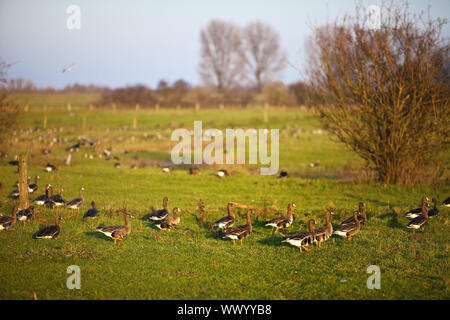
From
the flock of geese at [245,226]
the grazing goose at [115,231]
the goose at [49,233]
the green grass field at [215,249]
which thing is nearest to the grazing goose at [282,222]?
the flock of geese at [245,226]

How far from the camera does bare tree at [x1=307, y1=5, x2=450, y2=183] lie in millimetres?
24578

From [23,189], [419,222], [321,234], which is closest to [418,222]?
[419,222]

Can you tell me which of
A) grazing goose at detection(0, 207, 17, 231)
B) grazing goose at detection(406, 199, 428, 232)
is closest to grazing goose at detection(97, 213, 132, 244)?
grazing goose at detection(0, 207, 17, 231)

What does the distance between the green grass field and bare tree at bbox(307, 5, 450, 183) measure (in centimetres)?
253

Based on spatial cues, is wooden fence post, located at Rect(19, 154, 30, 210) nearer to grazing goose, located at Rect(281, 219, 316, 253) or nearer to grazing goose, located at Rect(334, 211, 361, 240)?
grazing goose, located at Rect(281, 219, 316, 253)

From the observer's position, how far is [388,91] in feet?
83.5

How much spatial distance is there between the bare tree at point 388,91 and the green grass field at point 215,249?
2533 mm

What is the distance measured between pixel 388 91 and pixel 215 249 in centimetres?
1759

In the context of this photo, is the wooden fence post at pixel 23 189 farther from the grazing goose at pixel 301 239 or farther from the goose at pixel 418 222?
the goose at pixel 418 222

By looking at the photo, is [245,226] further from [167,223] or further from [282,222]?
[167,223]

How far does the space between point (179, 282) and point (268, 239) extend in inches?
189

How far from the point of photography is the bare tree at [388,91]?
2458 cm

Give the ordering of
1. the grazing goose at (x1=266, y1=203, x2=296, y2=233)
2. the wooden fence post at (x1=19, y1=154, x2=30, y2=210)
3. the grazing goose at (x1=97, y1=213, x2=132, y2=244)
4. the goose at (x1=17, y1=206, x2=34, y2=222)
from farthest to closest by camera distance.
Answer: the wooden fence post at (x1=19, y1=154, x2=30, y2=210)
the goose at (x1=17, y1=206, x2=34, y2=222)
the grazing goose at (x1=266, y1=203, x2=296, y2=233)
the grazing goose at (x1=97, y1=213, x2=132, y2=244)
